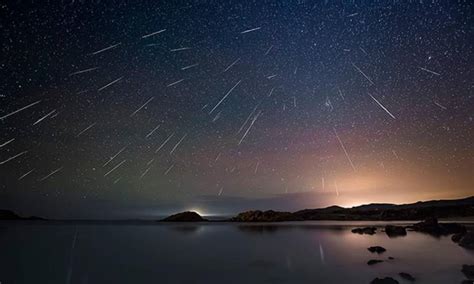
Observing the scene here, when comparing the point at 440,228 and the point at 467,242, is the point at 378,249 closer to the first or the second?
the point at 467,242

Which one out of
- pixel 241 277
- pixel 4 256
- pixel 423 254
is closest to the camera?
pixel 241 277

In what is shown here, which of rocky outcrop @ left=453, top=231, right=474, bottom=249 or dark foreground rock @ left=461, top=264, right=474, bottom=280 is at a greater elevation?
rocky outcrop @ left=453, top=231, right=474, bottom=249

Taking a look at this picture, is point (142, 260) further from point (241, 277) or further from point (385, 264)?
point (385, 264)

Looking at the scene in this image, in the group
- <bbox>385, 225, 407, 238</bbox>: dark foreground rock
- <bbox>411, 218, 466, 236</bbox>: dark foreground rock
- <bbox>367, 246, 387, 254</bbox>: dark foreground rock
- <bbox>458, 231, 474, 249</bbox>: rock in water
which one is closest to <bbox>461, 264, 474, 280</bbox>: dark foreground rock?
<bbox>367, 246, 387, 254</bbox>: dark foreground rock

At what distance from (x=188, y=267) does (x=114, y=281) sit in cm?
934

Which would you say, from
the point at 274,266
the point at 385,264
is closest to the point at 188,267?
the point at 274,266

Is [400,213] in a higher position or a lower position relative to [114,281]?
higher

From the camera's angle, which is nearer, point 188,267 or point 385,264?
point 385,264

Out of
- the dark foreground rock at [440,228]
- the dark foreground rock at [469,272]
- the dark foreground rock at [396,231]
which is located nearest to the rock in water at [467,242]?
the dark foreground rock at [396,231]

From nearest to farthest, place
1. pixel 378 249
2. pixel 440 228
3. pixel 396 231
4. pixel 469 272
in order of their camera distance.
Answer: pixel 469 272 → pixel 378 249 → pixel 396 231 → pixel 440 228

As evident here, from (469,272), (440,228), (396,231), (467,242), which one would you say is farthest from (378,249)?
(440,228)

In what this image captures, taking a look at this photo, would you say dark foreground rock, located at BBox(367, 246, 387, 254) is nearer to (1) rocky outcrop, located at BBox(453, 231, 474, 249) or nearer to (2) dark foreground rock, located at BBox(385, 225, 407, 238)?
(1) rocky outcrop, located at BBox(453, 231, 474, 249)

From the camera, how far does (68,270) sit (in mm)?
36875

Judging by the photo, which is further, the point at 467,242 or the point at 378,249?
the point at 467,242
